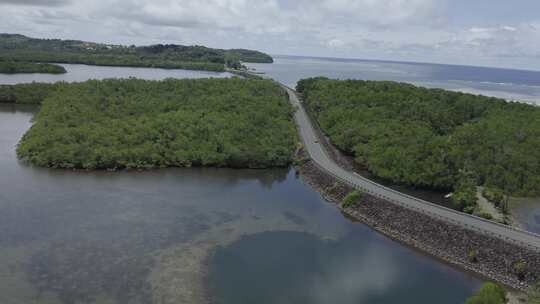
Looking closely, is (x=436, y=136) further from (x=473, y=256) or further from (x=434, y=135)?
(x=473, y=256)

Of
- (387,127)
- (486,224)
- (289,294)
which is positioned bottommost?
(289,294)

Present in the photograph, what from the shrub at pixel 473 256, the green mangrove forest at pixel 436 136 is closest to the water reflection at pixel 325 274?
the shrub at pixel 473 256

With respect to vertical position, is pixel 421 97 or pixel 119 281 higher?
pixel 421 97

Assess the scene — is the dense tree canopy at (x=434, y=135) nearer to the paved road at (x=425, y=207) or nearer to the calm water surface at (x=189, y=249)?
the paved road at (x=425, y=207)

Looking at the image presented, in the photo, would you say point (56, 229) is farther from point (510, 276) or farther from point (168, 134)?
point (510, 276)

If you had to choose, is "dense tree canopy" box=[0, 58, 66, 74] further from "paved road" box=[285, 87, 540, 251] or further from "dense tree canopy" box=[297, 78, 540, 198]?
"paved road" box=[285, 87, 540, 251]

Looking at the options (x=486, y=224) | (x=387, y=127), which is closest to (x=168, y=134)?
(x=387, y=127)

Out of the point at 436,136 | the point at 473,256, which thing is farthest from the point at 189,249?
the point at 436,136
